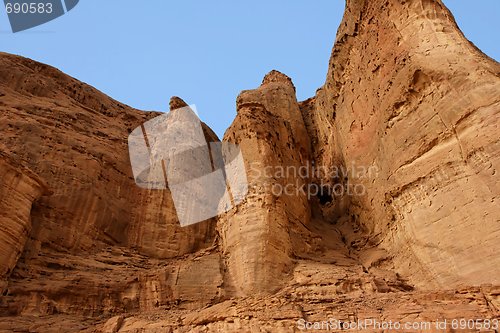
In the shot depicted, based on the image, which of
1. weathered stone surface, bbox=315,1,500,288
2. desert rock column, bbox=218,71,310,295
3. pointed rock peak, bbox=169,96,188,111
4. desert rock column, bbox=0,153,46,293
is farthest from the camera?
pointed rock peak, bbox=169,96,188,111

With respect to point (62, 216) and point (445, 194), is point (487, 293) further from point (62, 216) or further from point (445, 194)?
point (62, 216)

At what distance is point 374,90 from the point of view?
17234 mm

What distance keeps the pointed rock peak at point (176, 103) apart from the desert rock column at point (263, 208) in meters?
5.51

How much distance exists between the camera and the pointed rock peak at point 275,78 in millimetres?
27033

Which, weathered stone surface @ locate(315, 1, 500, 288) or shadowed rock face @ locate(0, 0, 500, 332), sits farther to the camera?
weathered stone surface @ locate(315, 1, 500, 288)

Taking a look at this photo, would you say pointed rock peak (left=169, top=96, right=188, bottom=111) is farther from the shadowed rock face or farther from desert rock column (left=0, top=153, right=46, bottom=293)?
desert rock column (left=0, top=153, right=46, bottom=293)

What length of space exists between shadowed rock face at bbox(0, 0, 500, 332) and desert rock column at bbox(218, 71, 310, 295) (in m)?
0.05

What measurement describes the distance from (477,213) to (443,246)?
1136 millimetres

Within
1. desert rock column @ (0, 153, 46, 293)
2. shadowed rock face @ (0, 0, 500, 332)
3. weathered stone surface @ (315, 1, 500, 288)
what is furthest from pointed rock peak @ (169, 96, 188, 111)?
desert rock column @ (0, 153, 46, 293)

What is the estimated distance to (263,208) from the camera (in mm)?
15273

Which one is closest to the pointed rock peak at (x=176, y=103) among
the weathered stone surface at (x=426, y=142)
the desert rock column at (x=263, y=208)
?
the desert rock column at (x=263, y=208)

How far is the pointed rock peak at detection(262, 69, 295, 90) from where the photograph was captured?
88.7 feet

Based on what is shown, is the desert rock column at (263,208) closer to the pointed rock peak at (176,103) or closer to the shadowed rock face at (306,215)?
the shadowed rock face at (306,215)

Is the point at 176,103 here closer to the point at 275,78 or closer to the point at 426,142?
the point at 275,78
